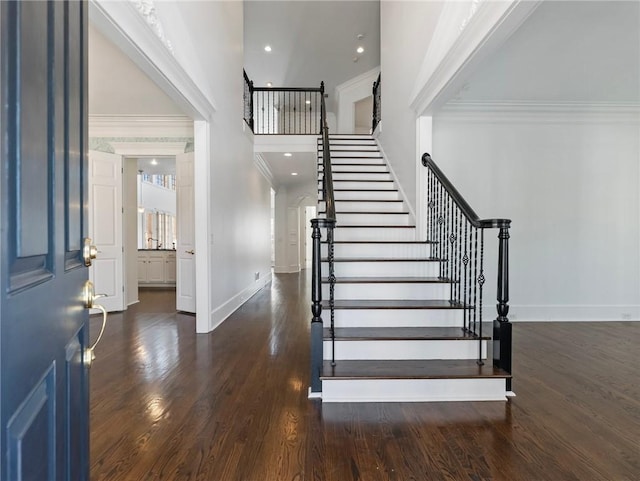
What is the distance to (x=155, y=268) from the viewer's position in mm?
7242

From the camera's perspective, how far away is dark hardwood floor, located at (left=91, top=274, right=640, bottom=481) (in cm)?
157

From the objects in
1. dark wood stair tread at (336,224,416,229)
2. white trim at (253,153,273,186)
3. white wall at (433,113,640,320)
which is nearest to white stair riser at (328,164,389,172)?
white wall at (433,113,640,320)

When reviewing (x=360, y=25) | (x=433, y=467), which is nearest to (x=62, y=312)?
(x=433, y=467)

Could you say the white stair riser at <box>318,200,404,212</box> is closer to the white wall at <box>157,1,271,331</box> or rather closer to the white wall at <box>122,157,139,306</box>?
the white wall at <box>157,1,271,331</box>

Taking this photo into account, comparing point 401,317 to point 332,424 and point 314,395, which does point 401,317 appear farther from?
point 332,424

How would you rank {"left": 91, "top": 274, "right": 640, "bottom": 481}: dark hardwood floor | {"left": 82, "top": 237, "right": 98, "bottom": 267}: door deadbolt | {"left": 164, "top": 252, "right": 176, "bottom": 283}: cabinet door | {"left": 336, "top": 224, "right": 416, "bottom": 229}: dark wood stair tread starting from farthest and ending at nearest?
1. {"left": 164, "top": 252, "right": 176, "bottom": 283}: cabinet door
2. {"left": 336, "top": 224, "right": 416, "bottom": 229}: dark wood stair tread
3. {"left": 91, "top": 274, "right": 640, "bottom": 481}: dark hardwood floor
4. {"left": 82, "top": 237, "right": 98, "bottom": 267}: door deadbolt

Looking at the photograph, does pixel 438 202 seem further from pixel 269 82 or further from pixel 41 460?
pixel 269 82

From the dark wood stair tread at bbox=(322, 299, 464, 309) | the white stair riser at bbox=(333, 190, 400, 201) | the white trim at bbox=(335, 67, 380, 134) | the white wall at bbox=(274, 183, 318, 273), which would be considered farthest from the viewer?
the white wall at bbox=(274, 183, 318, 273)

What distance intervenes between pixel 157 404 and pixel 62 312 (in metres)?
1.69

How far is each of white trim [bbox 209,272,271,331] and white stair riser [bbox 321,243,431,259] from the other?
168cm

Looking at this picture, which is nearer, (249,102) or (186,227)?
(186,227)

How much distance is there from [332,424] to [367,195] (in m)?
3.32

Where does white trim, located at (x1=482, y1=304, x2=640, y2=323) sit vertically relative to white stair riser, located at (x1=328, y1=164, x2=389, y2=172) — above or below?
below

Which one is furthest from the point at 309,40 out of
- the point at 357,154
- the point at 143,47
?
the point at 143,47
